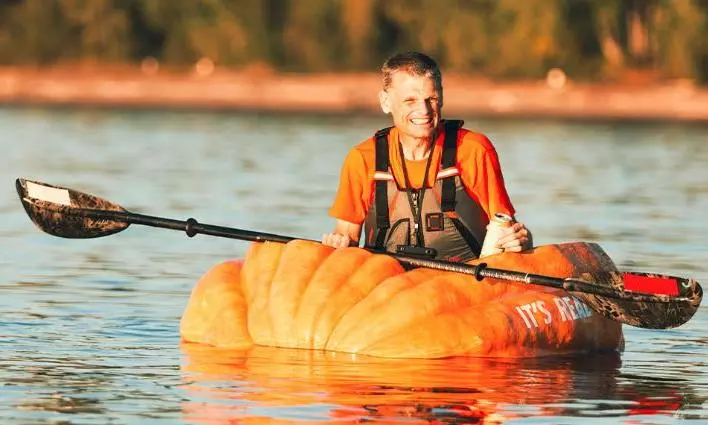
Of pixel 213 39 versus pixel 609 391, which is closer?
pixel 609 391

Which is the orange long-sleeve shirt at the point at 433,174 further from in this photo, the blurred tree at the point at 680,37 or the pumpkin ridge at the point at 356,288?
the blurred tree at the point at 680,37

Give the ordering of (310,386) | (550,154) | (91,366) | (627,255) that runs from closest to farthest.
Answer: (310,386) → (91,366) → (627,255) → (550,154)

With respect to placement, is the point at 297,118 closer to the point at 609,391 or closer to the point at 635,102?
the point at 635,102

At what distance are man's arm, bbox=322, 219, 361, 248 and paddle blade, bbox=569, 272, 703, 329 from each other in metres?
1.38

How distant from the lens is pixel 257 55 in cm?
7025

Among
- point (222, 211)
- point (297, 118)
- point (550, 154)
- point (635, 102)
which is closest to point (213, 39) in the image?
point (297, 118)

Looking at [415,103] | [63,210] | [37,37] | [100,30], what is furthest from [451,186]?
[37,37]

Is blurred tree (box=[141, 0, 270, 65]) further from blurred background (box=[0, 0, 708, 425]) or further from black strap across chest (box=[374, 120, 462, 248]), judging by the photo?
black strap across chest (box=[374, 120, 462, 248])

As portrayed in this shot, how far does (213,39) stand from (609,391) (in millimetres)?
59761

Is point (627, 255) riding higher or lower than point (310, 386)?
higher

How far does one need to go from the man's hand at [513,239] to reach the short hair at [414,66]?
91 centimetres

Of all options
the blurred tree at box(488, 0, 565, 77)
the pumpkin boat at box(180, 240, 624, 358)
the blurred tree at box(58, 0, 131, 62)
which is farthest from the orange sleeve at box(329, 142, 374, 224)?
the blurred tree at box(58, 0, 131, 62)

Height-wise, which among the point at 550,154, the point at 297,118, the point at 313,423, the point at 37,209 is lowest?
the point at 313,423

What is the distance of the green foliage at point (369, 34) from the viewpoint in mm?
62188
